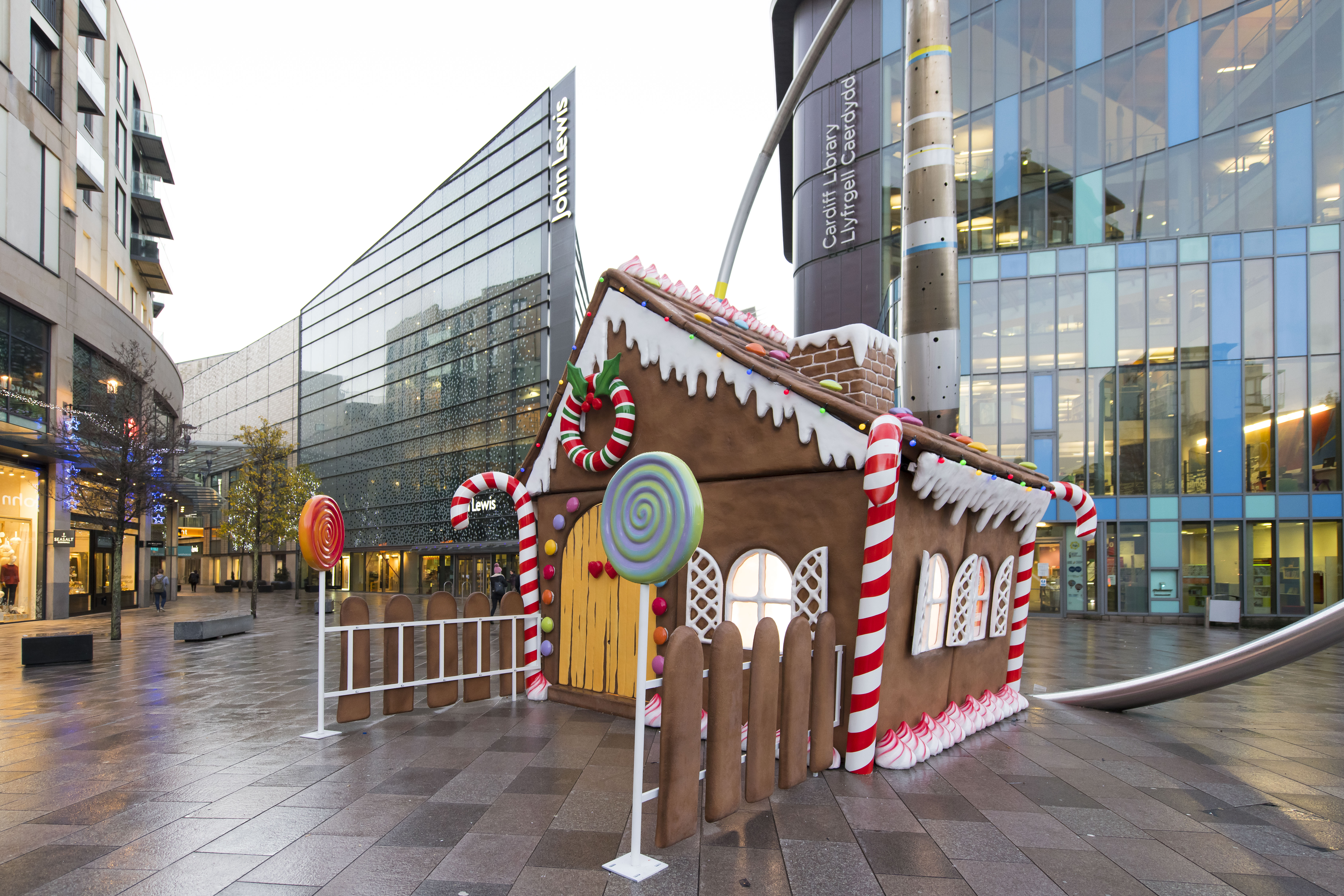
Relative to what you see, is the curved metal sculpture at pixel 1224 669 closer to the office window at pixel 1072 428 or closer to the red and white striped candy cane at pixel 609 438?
the red and white striped candy cane at pixel 609 438

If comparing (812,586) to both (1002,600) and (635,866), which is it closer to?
(635,866)

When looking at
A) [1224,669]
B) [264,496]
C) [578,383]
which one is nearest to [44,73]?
A: [264,496]

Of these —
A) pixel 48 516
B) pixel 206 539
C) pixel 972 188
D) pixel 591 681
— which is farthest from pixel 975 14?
pixel 206 539

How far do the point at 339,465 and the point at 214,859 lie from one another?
4516 cm

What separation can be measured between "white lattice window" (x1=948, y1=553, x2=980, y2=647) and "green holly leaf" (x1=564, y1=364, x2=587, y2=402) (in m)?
4.59

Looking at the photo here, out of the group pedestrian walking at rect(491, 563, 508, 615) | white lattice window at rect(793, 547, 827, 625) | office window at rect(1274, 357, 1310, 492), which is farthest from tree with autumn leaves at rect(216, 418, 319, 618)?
office window at rect(1274, 357, 1310, 492)

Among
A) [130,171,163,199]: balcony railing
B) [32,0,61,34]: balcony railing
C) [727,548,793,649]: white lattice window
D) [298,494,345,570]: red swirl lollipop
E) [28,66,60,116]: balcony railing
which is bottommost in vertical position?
[727,548,793,649]: white lattice window

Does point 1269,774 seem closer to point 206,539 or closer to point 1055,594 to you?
point 1055,594

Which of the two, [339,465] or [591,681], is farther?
[339,465]

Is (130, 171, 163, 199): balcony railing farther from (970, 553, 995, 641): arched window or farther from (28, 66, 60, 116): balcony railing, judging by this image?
(970, 553, 995, 641): arched window

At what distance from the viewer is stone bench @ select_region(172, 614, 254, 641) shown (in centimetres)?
1659

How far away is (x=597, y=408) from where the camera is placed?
8.73 m

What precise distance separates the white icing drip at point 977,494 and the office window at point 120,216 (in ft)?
108

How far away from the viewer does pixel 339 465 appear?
45719 millimetres
